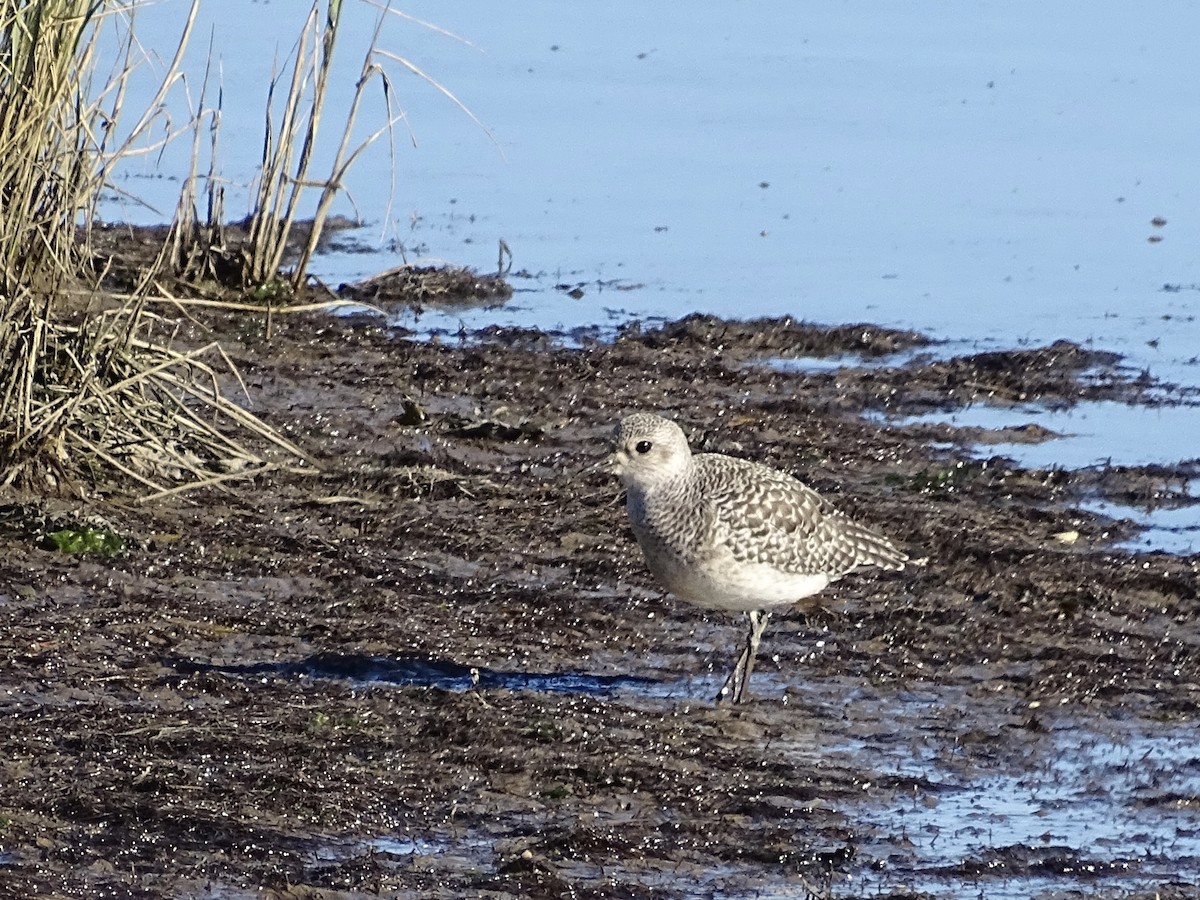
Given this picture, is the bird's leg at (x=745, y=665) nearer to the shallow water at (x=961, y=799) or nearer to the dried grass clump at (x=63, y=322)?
the shallow water at (x=961, y=799)

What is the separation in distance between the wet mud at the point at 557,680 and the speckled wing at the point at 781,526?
28 centimetres

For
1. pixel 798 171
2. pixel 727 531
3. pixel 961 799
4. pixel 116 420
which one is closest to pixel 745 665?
pixel 727 531

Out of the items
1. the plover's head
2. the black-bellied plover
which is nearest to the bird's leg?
the black-bellied plover

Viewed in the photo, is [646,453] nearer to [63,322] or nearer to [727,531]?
[727,531]

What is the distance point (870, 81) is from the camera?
50.9 ft

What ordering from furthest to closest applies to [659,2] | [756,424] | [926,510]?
[659,2] → [756,424] → [926,510]

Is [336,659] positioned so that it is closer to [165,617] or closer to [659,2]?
[165,617]

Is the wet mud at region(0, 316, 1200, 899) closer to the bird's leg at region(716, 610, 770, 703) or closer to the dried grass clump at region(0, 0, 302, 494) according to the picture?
the bird's leg at region(716, 610, 770, 703)

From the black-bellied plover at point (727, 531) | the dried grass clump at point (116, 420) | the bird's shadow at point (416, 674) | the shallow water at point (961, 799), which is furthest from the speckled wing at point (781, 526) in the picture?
the dried grass clump at point (116, 420)

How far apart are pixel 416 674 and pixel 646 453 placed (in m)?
1.00

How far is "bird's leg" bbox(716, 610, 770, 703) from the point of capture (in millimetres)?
6266

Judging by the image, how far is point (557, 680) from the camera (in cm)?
636

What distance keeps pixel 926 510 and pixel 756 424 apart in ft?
3.72

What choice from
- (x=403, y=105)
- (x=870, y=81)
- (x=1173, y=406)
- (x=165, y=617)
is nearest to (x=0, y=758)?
(x=165, y=617)
